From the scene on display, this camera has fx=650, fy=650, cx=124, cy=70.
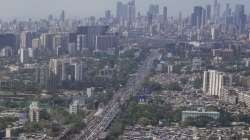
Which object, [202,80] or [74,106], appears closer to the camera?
[74,106]

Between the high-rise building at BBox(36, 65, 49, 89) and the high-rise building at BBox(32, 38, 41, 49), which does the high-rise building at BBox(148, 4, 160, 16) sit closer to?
the high-rise building at BBox(32, 38, 41, 49)

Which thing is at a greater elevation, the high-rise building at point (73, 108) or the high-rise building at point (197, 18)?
the high-rise building at point (197, 18)

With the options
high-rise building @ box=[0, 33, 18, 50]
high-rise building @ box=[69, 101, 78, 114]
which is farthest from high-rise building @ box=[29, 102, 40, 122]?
high-rise building @ box=[0, 33, 18, 50]

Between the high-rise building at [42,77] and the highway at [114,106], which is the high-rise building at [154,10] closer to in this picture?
the highway at [114,106]

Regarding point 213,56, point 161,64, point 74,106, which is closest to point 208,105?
point 74,106

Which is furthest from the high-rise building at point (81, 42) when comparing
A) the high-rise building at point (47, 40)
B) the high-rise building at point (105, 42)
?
the high-rise building at point (47, 40)

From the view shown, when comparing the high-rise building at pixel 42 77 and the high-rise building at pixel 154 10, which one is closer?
the high-rise building at pixel 42 77

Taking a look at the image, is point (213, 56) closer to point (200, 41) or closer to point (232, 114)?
point (200, 41)
